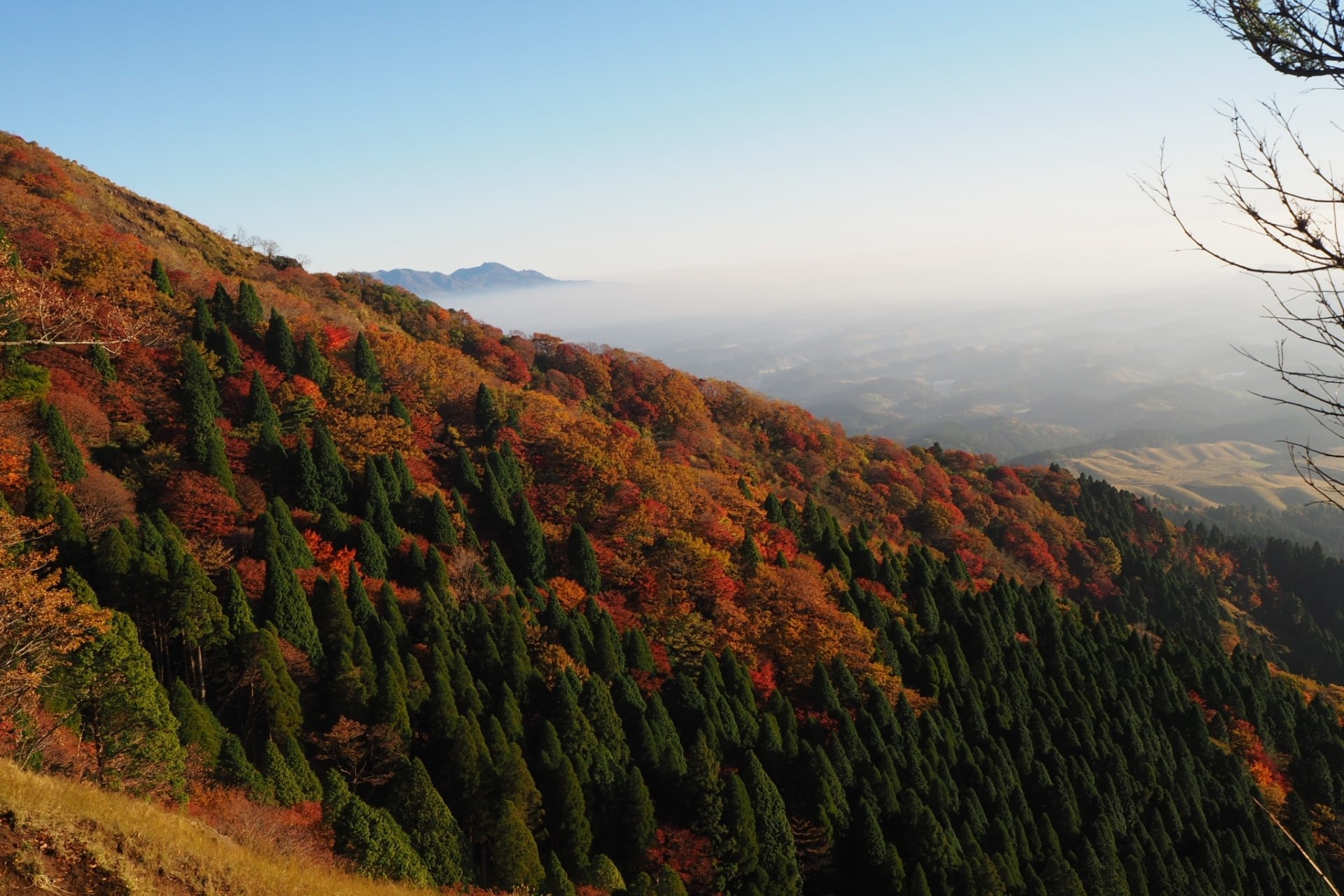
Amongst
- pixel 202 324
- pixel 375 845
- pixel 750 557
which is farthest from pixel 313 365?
pixel 375 845

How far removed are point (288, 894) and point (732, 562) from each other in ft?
125

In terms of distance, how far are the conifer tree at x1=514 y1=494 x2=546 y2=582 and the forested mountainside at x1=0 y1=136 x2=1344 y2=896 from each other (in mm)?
241

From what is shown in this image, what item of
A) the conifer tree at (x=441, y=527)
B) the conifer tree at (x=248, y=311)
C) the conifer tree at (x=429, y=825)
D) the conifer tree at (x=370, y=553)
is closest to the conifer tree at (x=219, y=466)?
the conifer tree at (x=370, y=553)

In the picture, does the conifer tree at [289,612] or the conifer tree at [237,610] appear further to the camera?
the conifer tree at [289,612]

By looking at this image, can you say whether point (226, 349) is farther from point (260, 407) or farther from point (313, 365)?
point (260, 407)

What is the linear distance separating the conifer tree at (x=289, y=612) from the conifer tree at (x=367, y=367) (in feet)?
77.4

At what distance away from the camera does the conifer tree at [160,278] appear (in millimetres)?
49469

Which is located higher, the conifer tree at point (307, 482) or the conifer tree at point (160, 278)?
the conifer tree at point (160, 278)

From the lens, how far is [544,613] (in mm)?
38000

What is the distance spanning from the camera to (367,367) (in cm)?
5359

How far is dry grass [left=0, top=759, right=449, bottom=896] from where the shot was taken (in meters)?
10.6

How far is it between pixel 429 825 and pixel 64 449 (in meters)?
23.2

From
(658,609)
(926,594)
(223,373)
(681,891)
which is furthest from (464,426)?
(681,891)

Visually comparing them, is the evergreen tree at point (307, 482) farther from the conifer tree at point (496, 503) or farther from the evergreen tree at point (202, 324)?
the evergreen tree at point (202, 324)
